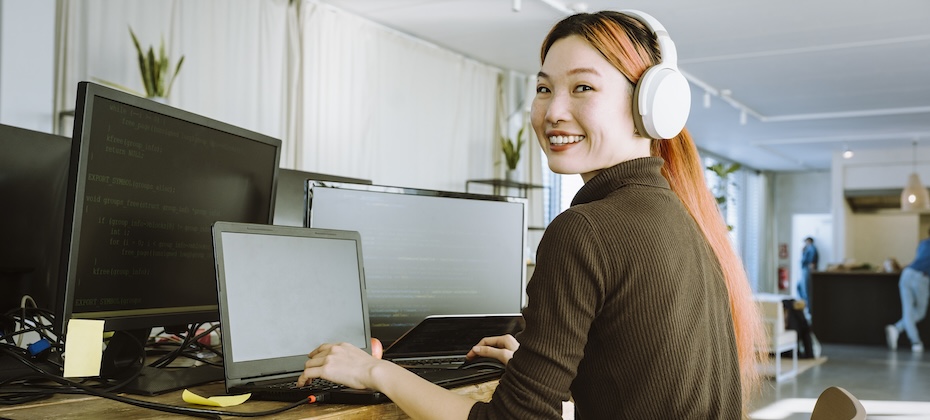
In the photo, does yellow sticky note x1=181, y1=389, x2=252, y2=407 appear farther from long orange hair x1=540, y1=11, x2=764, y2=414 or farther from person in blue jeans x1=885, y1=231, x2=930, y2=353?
person in blue jeans x1=885, y1=231, x2=930, y2=353

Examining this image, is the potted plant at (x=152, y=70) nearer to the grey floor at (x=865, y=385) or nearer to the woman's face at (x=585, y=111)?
the woman's face at (x=585, y=111)

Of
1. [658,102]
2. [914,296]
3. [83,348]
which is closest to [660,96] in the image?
[658,102]

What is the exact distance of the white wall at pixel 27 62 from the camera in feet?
12.6

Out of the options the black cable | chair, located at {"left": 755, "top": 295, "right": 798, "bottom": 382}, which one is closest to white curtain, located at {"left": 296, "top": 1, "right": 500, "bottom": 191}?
chair, located at {"left": 755, "top": 295, "right": 798, "bottom": 382}

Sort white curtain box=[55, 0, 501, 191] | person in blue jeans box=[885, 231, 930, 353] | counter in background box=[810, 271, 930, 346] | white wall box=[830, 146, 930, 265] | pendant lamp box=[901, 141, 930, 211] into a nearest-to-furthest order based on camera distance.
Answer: white curtain box=[55, 0, 501, 191]
person in blue jeans box=[885, 231, 930, 353]
counter in background box=[810, 271, 930, 346]
pendant lamp box=[901, 141, 930, 211]
white wall box=[830, 146, 930, 265]

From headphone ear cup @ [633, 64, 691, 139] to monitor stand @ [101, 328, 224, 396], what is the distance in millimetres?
801

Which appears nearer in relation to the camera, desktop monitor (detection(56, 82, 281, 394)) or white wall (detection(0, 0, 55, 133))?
desktop monitor (detection(56, 82, 281, 394))

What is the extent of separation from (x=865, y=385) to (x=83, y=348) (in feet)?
22.4

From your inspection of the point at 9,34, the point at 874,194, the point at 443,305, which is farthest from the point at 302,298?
the point at 874,194

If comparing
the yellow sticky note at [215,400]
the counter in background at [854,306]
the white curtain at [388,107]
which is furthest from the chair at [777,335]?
the yellow sticky note at [215,400]

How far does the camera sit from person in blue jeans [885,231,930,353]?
32.0 ft

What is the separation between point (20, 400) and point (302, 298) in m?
0.41

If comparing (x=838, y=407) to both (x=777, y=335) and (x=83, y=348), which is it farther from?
(x=777, y=335)

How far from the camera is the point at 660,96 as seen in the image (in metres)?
1.18
